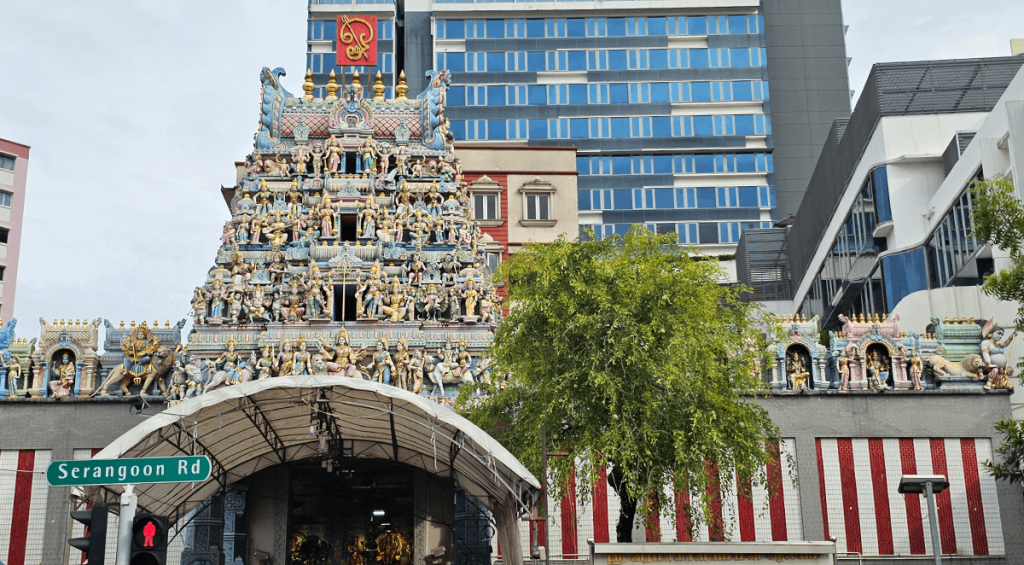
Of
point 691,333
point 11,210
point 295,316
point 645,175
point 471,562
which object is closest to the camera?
point 691,333

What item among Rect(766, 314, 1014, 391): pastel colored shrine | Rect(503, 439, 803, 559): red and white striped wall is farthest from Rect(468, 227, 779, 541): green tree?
Rect(766, 314, 1014, 391): pastel colored shrine

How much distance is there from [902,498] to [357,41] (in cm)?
3003

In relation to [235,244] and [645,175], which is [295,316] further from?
[645,175]

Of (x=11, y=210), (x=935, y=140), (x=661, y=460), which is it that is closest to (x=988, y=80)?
(x=935, y=140)

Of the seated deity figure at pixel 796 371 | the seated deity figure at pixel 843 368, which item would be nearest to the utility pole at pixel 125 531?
the seated deity figure at pixel 796 371

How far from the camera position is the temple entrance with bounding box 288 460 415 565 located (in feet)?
118

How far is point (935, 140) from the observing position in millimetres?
49781

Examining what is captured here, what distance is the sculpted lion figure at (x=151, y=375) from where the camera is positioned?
3738 centimetres

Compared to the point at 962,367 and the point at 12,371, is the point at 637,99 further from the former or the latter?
the point at 12,371

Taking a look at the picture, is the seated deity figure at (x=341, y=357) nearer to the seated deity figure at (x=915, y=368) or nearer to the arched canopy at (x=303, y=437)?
the arched canopy at (x=303, y=437)

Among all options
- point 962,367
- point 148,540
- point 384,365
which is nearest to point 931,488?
point 148,540

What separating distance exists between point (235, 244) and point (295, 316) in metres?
3.87

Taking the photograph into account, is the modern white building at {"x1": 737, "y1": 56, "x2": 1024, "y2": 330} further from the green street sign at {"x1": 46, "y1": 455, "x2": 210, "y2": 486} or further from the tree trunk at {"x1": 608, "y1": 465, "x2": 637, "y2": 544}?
the green street sign at {"x1": 46, "y1": 455, "x2": 210, "y2": 486}

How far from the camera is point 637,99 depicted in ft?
279
